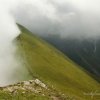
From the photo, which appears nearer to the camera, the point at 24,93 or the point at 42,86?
the point at 24,93

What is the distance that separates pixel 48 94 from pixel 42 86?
210cm

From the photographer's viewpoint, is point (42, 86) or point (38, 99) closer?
point (38, 99)

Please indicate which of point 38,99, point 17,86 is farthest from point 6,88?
point 38,99

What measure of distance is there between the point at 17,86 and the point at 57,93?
4.71 meters

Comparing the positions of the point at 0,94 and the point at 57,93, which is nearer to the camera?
the point at 0,94

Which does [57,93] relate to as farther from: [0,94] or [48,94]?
[0,94]

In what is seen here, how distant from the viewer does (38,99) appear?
42844mm

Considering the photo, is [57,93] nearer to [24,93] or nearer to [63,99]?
[63,99]

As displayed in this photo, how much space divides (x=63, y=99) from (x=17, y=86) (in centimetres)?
543

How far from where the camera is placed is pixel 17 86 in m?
45.2

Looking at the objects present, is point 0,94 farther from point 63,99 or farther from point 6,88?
point 63,99

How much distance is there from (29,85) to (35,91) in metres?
1.53

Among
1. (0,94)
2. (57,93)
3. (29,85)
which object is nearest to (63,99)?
A: (57,93)

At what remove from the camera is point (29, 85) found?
4603 centimetres
